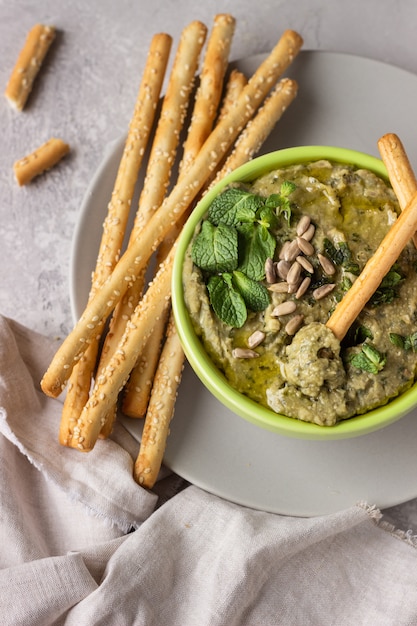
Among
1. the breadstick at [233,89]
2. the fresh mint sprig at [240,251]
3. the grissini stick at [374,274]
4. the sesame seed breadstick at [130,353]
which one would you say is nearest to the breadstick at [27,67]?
the breadstick at [233,89]

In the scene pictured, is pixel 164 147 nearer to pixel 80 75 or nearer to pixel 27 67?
pixel 80 75

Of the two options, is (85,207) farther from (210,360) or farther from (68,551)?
(68,551)

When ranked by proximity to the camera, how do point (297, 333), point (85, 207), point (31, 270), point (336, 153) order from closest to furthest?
point (297, 333)
point (336, 153)
point (85, 207)
point (31, 270)

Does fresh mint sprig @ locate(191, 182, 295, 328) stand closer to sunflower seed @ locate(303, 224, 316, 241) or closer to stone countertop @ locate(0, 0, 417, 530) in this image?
sunflower seed @ locate(303, 224, 316, 241)

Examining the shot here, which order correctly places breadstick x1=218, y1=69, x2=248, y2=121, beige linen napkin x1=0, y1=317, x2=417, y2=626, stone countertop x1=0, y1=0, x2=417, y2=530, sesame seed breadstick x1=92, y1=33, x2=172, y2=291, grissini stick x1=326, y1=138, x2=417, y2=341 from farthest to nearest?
stone countertop x1=0, y1=0, x2=417, y2=530 → breadstick x1=218, y1=69, x2=248, y2=121 → sesame seed breadstick x1=92, y1=33, x2=172, y2=291 → beige linen napkin x1=0, y1=317, x2=417, y2=626 → grissini stick x1=326, y1=138, x2=417, y2=341

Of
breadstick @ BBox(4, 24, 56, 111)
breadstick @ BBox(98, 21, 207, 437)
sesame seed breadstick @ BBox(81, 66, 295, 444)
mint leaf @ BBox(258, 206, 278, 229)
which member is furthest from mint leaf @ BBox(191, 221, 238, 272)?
breadstick @ BBox(4, 24, 56, 111)

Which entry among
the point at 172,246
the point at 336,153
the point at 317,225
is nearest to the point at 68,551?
the point at 172,246
